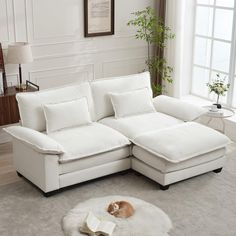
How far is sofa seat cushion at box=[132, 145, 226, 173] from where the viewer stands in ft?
15.2

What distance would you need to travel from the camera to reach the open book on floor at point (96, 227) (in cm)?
389

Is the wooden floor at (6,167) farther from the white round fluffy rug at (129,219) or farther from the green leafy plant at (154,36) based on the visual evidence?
the green leafy plant at (154,36)

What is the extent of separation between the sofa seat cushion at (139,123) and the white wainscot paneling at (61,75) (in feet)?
3.85

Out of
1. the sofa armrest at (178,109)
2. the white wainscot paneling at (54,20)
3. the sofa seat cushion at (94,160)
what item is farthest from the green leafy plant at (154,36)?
the sofa seat cushion at (94,160)

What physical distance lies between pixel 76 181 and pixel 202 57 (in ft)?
9.92

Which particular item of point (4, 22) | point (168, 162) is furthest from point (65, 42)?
point (168, 162)

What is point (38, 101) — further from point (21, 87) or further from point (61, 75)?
A: point (61, 75)

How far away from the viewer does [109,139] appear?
482cm

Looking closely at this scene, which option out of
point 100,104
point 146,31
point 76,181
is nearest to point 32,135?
point 76,181

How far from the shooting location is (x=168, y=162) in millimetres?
4609

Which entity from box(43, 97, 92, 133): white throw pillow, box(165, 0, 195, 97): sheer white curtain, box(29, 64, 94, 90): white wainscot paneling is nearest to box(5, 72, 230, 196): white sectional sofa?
box(43, 97, 92, 133): white throw pillow

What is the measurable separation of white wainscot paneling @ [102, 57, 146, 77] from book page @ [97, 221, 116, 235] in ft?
9.92

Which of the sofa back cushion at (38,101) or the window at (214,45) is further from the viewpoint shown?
the window at (214,45)

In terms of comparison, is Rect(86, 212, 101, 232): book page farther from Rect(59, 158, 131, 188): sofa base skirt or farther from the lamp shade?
the lamp shade
